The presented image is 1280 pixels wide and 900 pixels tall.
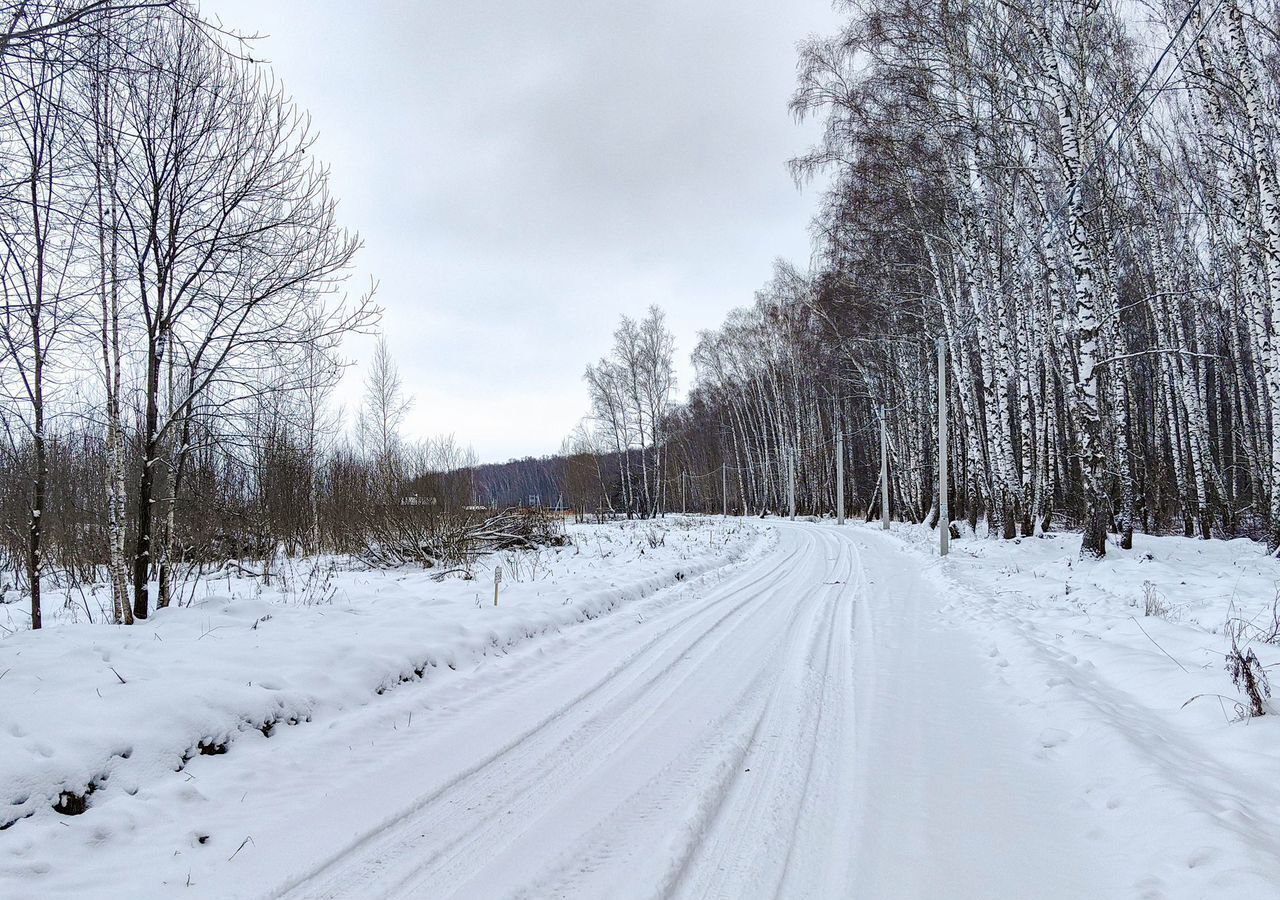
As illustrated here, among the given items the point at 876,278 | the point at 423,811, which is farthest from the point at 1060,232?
the point at 423,811

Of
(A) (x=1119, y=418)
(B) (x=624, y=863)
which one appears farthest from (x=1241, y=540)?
(B) (x=624, y=863)

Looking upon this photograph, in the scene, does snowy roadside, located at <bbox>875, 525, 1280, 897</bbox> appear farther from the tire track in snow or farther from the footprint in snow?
the tire track in snow

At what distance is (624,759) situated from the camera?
3.18 metres

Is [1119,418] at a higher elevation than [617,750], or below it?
higher

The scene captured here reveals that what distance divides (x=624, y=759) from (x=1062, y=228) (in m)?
14.9

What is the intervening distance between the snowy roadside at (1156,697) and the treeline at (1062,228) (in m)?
2.72

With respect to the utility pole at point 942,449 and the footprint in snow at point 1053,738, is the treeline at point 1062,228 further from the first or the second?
the footprint in snow at point 1053,738

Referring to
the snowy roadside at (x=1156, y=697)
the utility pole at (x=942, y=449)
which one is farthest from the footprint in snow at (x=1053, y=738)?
the utility pole at (x=942, y=449)

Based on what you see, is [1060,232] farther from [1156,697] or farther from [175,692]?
[175,692]

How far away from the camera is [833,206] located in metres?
17.0

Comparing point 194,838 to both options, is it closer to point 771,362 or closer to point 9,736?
point 9,736

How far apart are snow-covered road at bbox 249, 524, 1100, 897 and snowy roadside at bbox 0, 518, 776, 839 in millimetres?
557

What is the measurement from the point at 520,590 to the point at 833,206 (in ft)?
48.3

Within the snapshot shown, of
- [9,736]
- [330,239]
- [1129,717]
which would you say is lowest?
[1129,717]
